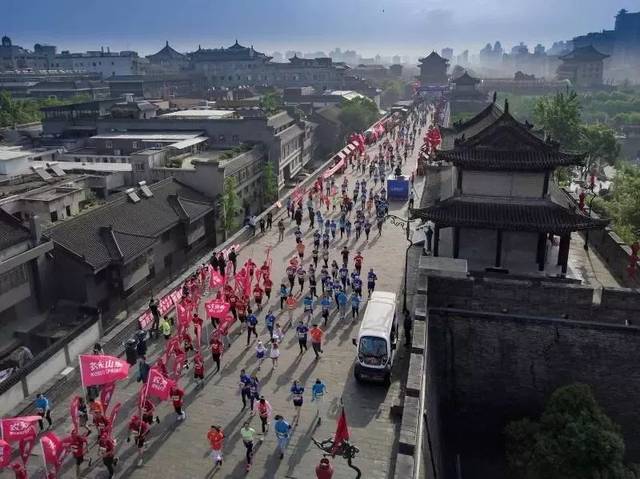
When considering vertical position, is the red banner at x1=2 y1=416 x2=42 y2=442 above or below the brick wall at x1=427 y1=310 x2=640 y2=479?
above

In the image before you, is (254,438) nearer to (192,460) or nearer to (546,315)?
(192,460)

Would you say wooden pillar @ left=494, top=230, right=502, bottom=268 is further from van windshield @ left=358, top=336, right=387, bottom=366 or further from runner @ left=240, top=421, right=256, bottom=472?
runner @ left=240, top=421, right=256, bottom=472

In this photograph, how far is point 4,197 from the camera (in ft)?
105

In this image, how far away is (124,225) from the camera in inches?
1151

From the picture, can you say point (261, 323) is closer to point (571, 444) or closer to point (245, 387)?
point (245, 387)

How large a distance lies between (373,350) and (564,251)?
34.1 feet

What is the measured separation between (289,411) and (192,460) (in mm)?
2936

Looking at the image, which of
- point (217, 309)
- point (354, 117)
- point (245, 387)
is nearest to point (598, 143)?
point (354, 117)

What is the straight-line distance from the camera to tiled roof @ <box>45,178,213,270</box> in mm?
26234

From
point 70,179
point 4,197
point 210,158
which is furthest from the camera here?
point 210,158

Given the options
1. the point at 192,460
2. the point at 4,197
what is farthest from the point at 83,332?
the point at 4,197

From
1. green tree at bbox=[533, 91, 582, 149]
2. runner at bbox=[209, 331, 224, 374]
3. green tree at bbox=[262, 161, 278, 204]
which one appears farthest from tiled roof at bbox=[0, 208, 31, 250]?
green tree at bbox=[533, 91, 582, 149]

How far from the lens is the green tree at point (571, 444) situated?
1606 centimetres

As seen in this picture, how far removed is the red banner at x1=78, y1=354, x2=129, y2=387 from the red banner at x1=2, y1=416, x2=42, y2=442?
1604 millimetres
